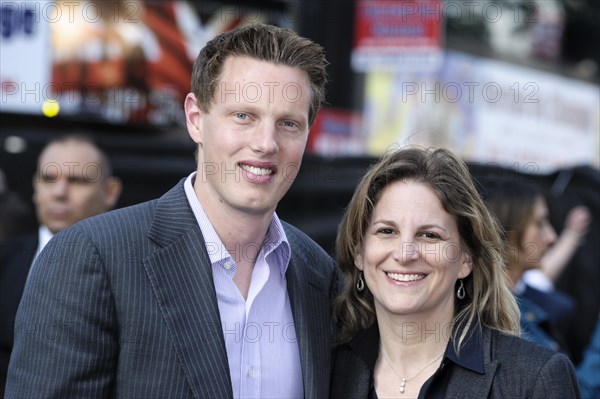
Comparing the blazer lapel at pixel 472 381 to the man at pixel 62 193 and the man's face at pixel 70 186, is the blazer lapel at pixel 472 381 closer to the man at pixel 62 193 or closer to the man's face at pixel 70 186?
the man at pixel 62 193

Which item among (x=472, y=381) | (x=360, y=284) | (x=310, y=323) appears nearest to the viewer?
(x=472, y=381)

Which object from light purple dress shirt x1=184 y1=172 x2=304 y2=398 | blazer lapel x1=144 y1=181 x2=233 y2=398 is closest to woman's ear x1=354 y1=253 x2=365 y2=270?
light purple dress shirt x1=184 y1=172 x2=304 y2=398

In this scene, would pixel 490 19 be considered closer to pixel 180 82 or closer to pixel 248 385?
pixel 180 82

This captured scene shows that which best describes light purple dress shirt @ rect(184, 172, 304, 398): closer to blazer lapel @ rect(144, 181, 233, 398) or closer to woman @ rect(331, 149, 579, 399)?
blazer lapel @ rect(144, 181, 233, 398)

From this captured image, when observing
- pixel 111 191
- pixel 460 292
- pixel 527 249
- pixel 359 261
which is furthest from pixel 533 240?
pixel 111 191

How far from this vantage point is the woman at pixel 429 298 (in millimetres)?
3012

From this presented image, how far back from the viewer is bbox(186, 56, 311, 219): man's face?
2.81 metres

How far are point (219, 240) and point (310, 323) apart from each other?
1.51 ft

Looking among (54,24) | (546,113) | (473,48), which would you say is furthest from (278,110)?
(546,113)

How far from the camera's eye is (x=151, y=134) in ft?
26.0

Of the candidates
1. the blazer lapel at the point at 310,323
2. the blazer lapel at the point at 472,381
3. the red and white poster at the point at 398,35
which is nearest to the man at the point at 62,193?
the blazer lapel at the point at 310,323

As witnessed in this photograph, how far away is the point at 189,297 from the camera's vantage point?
277cm

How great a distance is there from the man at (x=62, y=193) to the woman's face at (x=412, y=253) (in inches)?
81.5

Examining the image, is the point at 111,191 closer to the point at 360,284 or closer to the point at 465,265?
the point at 360,284
